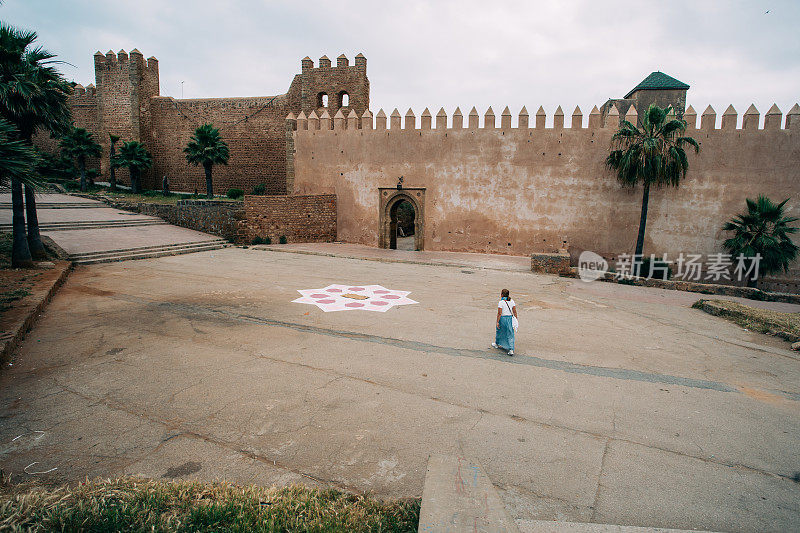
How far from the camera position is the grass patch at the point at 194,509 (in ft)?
8.43

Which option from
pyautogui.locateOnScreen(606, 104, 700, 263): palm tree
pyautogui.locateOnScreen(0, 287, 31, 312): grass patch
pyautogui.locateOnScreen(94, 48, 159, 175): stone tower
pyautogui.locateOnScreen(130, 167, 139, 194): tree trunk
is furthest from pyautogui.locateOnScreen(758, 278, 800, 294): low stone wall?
pyautogui.locateOnScreen(94, 48, 159, 175): stone tower

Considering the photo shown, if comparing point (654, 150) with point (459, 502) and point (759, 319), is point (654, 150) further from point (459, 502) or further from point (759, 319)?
point (459, 502)

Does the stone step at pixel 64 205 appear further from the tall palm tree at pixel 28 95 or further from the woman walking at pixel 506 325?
the woman walking at pixel 506 325

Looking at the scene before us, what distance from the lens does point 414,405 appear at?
4840mm

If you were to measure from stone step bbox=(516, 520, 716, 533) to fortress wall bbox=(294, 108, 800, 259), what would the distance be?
16.5 metres

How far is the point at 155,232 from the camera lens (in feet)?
60.6

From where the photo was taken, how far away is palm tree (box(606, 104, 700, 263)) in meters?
15.7

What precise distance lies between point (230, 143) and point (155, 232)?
14.2m

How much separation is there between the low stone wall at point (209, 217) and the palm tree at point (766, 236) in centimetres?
2022

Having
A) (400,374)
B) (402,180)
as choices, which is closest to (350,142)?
(402,180)

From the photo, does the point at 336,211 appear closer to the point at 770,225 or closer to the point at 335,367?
the point at 335,367

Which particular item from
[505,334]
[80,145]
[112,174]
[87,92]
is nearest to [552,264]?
[505,334]

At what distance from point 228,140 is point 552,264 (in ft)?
82.4

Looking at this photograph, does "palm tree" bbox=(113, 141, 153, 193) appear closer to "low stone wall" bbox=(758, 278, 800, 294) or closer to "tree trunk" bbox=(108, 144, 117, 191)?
"tree trunk" bbox=(108, 144, 117, 191)
